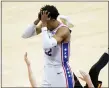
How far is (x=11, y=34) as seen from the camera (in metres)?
9.80

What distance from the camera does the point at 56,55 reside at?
5.06 metres

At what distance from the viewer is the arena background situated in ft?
26.5

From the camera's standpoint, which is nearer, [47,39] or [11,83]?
[47,39]

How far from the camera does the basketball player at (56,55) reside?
16.5 feet

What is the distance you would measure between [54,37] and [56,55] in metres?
0.20

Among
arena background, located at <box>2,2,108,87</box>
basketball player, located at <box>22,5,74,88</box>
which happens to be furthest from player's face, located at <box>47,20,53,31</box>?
arena background, located at <box>2,2,108,87</box>

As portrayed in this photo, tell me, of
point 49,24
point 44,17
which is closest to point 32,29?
point 49,24

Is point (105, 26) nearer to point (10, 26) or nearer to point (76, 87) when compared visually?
point (10, 26)

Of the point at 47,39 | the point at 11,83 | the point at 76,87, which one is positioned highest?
the point at 47,39

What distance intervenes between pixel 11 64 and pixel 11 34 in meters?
1.37

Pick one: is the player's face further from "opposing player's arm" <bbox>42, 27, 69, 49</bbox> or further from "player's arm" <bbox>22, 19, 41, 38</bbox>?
"player's arm" <bbox>22, 19, 41, 38</bbox>

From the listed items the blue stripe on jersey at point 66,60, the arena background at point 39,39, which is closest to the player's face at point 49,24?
the blue stripe on jersey at point 66,60

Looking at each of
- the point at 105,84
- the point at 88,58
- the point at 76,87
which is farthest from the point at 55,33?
the point at 88,58

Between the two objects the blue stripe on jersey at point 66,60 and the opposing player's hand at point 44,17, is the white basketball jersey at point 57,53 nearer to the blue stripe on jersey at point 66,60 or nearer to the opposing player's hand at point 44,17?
the blue stripe on jersey at point 66,60
